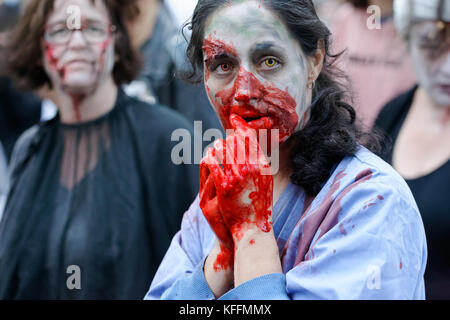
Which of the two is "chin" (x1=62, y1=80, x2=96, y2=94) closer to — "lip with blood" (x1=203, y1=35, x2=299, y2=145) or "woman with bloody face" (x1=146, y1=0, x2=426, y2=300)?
"woman with bloody face" (x1=146, y1=0, x2=426, y2=300)

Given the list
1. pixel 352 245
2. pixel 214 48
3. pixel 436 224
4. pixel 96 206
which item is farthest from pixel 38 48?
pixel 352 245

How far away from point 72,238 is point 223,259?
135 cm

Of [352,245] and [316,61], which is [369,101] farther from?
[352,245]

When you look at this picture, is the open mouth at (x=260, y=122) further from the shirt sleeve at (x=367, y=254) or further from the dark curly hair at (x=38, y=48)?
the dark curly hair at (x=38, y=48)

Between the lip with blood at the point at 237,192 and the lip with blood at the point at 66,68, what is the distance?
153 centimetres

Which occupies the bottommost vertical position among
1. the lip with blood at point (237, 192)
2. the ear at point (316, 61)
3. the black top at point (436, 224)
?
the black top at point (436, 224)

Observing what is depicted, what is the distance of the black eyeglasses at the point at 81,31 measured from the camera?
9.46ft

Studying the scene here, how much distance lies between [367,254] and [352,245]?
0.13 ft

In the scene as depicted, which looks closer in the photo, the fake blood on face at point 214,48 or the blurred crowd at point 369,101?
the fake blood on face at point 214,48

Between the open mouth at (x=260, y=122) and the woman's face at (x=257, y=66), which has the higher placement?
the woman's face at (x=257, y=66)

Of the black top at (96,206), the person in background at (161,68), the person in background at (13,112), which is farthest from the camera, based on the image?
the person in background at (13,112)

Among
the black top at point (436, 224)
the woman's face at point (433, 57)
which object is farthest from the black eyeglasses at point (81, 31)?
the black top at point (436, 224)

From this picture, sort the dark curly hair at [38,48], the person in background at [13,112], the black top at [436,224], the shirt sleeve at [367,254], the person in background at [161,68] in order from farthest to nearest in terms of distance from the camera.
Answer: the person in background at [13,112]
the person in background at [161,68]
the dark curly hair at [38,48]
the black top at [436,224]
the shirt sleeve at [367,254]

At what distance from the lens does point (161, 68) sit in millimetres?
3791
